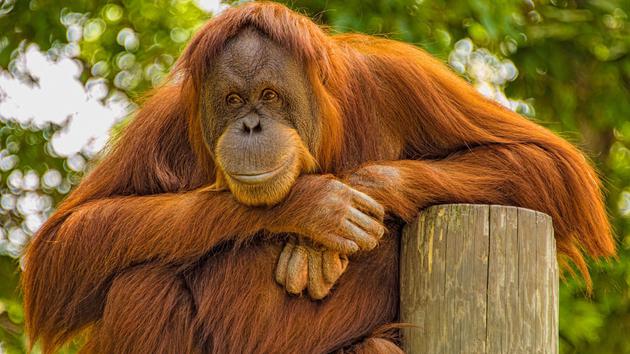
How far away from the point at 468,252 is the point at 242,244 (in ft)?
2.83

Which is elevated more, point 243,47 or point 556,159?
point 243,47

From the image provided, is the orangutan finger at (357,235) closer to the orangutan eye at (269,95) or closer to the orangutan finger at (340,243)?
the orangutan finger at (340,243)

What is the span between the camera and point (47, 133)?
23.5 feet

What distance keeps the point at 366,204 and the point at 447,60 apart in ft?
7.61

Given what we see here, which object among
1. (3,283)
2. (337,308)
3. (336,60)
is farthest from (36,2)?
(337,308)

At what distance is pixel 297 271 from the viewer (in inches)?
142

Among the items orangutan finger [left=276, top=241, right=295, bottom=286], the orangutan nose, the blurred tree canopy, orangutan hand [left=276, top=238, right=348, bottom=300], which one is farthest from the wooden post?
the blurred tree canopy

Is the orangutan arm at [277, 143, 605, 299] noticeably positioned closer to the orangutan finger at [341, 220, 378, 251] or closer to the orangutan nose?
the orangutan finger at [341, 220, 378, 251]

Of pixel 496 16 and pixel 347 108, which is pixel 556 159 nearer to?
pixel 347 108

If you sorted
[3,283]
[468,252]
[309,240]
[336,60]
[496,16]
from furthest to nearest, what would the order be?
[3,283] < [496,16] < [336,60] < [309,240] < [468,252]

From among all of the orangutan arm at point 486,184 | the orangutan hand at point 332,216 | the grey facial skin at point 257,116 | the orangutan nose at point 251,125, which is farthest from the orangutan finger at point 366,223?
the orangutan nose at point 251,125

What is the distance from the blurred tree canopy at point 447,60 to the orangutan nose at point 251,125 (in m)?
1.81

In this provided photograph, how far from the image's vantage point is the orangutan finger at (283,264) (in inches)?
144

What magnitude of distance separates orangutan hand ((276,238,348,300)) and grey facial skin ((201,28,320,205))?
21cm
